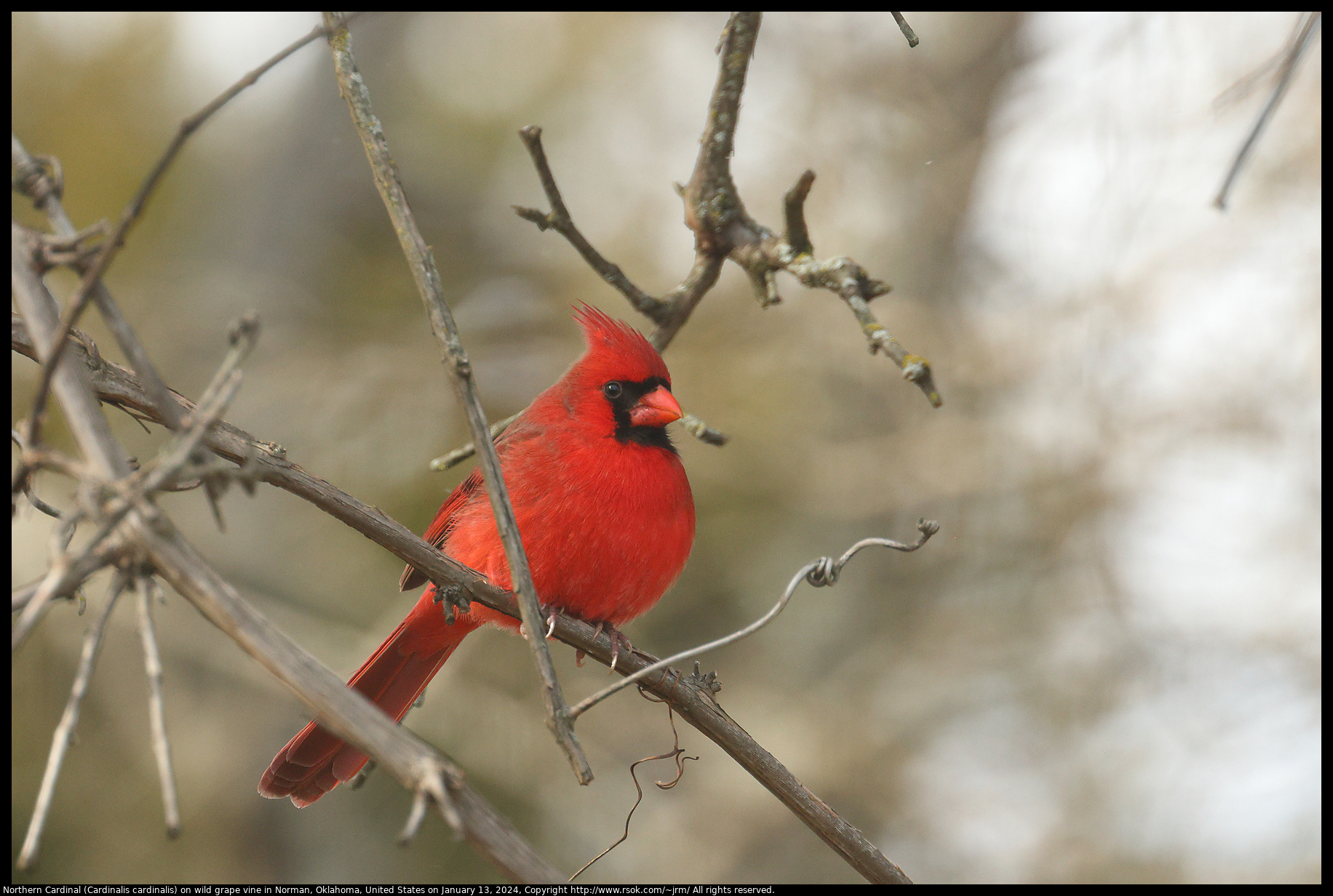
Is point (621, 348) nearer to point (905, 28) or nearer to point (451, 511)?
point (451, 511)

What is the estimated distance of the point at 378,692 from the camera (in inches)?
118

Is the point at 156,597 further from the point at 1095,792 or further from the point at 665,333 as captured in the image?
the point at 1095,792

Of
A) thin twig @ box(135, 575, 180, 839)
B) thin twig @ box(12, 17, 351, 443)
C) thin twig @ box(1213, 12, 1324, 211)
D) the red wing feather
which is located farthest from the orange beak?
thin twig @ box(135, 575, 180, 839)

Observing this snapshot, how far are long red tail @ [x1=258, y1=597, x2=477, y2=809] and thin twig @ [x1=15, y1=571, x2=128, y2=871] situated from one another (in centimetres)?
180

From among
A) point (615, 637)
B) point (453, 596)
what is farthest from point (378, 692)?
point (453, 596)

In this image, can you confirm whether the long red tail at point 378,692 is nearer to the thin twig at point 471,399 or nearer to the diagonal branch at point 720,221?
the diagonal branch at point 720,221

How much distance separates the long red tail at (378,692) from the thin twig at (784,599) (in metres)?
1.30

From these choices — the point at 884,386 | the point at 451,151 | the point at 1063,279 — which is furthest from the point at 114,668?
the point at 1063,279

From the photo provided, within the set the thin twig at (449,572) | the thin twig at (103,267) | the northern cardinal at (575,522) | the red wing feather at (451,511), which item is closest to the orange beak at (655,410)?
the northern cardinal at (575,522)

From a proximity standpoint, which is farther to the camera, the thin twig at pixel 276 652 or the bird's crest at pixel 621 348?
the bird's crest at pixel 621 348

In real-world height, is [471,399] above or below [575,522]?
below

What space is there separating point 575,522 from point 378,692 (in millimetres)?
911

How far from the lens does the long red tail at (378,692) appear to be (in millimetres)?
2586

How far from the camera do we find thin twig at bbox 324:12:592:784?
4.30 feet
